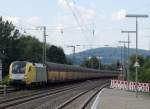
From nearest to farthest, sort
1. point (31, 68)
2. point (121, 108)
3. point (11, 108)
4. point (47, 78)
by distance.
A: 1. point (11, 108)
2. point (121, 108)
3. point (31, 68)
4. point (47, 78)

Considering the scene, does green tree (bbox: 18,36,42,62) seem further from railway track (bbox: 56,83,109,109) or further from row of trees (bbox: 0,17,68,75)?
railway track (bbox: 56,83,109,109)

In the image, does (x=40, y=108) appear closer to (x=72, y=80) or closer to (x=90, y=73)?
(x=72, y=80)

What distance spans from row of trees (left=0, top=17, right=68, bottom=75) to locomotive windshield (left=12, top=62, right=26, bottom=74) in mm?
35064

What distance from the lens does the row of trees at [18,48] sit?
103 meters

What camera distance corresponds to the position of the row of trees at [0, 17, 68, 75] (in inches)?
4048

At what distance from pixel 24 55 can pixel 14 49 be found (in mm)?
2604

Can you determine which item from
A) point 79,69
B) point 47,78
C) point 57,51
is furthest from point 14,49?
point 47,78

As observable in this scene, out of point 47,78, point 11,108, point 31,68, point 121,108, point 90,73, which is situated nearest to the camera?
point 11,108

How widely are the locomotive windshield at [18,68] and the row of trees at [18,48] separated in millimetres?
35064

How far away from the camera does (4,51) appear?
4097 inches

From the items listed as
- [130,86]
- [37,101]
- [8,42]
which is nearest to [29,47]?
[8,42]

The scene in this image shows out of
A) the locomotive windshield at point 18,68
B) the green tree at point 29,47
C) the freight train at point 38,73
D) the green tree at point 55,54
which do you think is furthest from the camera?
the green tree at point 55,54

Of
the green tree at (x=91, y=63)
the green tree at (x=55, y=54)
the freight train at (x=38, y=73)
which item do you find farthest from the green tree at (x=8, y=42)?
the green tree at (x=91, y=63)

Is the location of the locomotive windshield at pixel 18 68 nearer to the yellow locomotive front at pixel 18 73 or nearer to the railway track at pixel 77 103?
the yellow locomotive front at pixel 18 73
